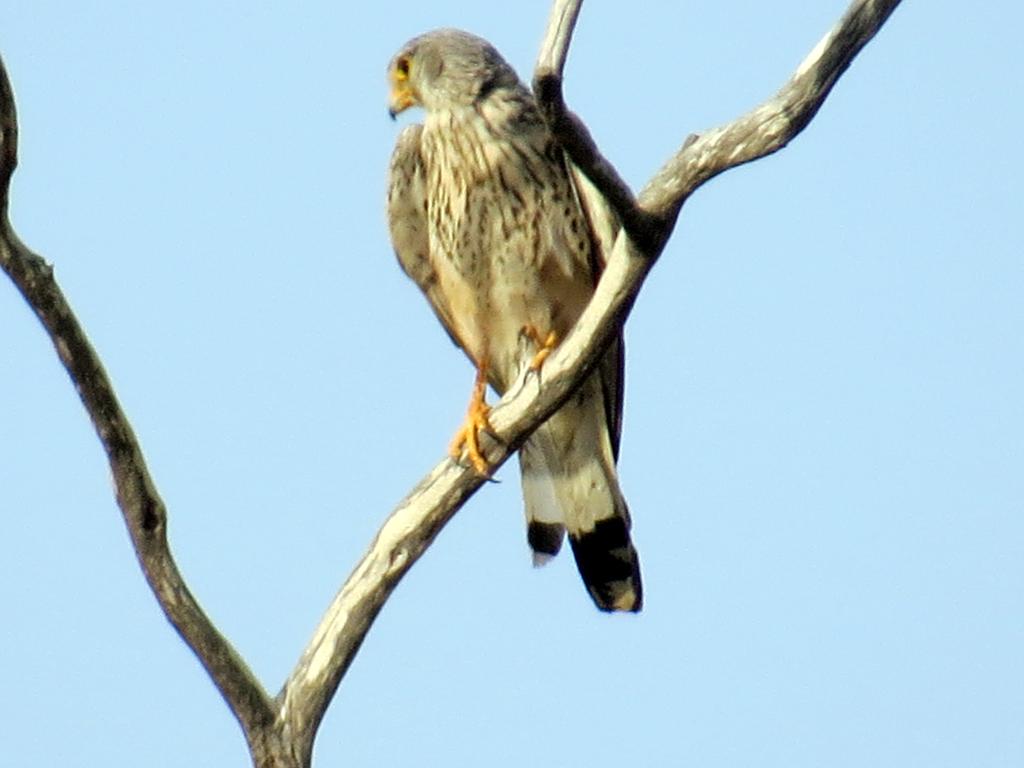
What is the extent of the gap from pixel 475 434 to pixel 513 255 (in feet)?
2.64

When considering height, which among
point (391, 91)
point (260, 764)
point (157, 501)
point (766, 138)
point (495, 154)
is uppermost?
point (391, 91)

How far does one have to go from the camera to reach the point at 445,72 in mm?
5359

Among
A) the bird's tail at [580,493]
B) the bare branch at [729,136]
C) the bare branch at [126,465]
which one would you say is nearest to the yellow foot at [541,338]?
the bird's tail at [580,493]

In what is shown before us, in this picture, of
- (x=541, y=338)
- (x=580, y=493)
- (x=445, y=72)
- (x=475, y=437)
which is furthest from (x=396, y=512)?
(x=445, y=72)

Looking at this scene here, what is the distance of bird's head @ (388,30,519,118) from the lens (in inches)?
208

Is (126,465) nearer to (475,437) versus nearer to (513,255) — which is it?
(475,437)

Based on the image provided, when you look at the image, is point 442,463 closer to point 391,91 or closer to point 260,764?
point 260,764

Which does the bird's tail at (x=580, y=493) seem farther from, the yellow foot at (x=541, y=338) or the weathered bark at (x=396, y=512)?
the weathered bark at (x=396, y=512)

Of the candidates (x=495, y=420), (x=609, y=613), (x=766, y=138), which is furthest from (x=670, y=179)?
(x=609, y=613)

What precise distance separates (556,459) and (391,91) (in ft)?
4.10

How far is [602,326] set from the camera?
4.01 metres

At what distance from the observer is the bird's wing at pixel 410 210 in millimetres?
5340

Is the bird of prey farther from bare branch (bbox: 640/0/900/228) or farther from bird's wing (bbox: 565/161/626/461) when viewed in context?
bare branch (bbox: 640/0/900/228)

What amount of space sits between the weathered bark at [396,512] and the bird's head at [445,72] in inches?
55.7
